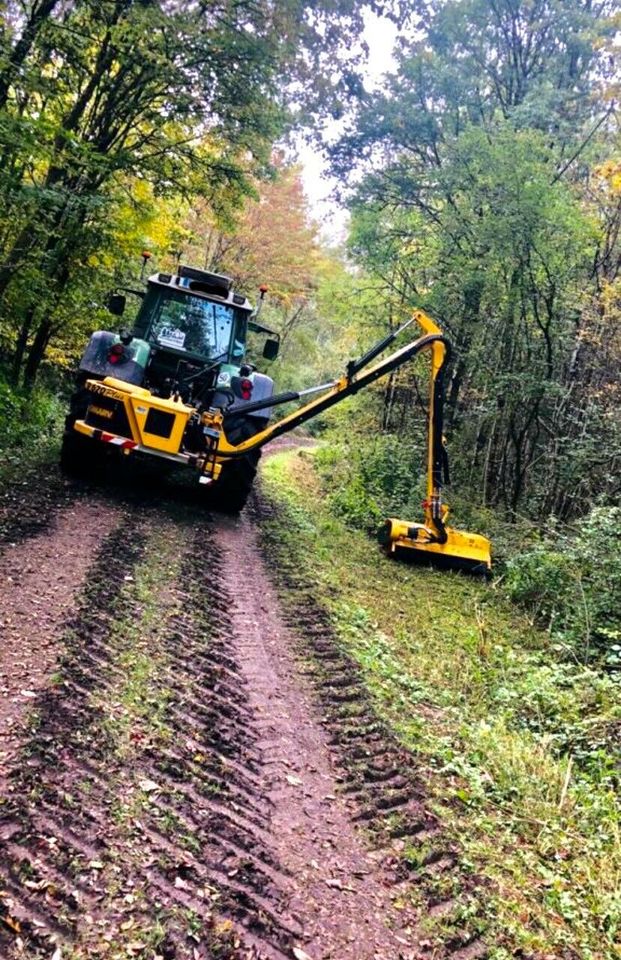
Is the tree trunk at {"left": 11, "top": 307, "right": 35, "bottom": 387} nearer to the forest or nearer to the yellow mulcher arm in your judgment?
the forest

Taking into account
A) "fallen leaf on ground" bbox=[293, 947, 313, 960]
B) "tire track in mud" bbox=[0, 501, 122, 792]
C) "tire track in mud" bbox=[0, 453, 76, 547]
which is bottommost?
"fallen leaf on ground" bbox=[293, 947, 313, 960]

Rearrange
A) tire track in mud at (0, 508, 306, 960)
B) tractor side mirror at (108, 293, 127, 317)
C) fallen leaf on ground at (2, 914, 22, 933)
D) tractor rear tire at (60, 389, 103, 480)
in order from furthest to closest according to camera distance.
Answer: tractor side mirror at (108, 293, 127, 317), tractor rear tire at (60, 389, 103, 480), tire track in mud at (0, 508, 306, 960), fallen leaf on ground at (2, 914, 22, 933)

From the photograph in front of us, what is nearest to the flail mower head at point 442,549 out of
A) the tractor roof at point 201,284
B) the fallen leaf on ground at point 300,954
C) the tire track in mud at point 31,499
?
the tractor roof at point 201,284

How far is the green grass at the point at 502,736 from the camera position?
286 centimetres

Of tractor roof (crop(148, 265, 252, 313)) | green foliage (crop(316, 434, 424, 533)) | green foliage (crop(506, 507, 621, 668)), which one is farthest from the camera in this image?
green foliage (crop(316, 434, 424, 533))

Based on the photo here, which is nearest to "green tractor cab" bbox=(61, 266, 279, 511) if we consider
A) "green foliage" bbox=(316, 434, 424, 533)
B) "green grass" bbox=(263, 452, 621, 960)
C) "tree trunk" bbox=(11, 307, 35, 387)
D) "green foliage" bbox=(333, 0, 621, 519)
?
"green grass" bbox=(263, 452, 621, 960)

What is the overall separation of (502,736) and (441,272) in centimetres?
950

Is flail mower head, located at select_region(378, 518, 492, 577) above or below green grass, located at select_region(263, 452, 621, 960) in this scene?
above

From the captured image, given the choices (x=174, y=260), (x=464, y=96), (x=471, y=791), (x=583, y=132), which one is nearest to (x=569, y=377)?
(x=583, y=132)

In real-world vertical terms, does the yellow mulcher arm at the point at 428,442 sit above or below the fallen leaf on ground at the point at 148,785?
above

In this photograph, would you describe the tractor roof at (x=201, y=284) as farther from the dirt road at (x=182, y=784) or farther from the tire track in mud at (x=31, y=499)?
the dirt road at (x=182, y=784)

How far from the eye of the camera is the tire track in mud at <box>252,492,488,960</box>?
2.71m

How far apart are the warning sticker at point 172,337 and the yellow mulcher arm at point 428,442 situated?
1.34m

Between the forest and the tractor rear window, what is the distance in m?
1.59
